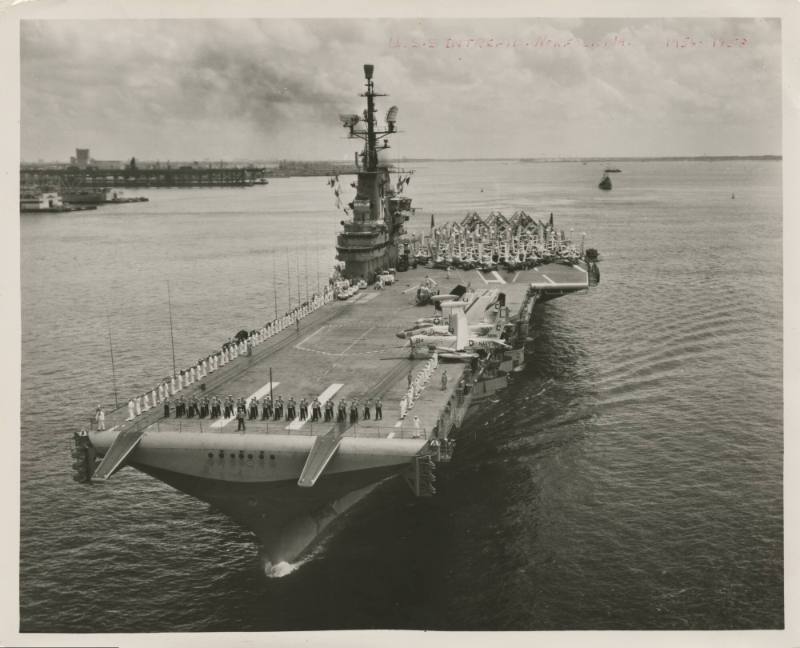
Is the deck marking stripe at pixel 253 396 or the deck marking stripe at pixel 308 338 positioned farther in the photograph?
the deck marking stripe at pixel 308 338

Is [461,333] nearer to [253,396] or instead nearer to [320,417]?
[253,396]

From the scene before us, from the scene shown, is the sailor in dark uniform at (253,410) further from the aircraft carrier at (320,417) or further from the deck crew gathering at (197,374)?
the deck crew gathering at (197,374)

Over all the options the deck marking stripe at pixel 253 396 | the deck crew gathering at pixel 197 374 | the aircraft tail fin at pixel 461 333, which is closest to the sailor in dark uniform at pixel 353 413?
the deck marking stripe at pixel 253 396

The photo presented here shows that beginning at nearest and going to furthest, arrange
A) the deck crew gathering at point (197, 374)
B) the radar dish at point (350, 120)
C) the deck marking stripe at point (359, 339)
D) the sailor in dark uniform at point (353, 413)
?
the sailor in dark uniform at point (353, 413) → the deck crew gathering at point (197, 374) → the deck marking stripe at point (359, 339) → the radar dish at point (350, 120)

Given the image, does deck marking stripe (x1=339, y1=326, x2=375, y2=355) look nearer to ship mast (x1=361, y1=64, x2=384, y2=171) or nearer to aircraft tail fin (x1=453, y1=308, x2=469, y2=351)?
aircraft tail fin (x1=453, y1=308, x2=469, y2=351)

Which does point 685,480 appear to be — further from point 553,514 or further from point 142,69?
point 142,69

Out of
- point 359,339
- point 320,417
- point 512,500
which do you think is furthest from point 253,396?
point 359,339
